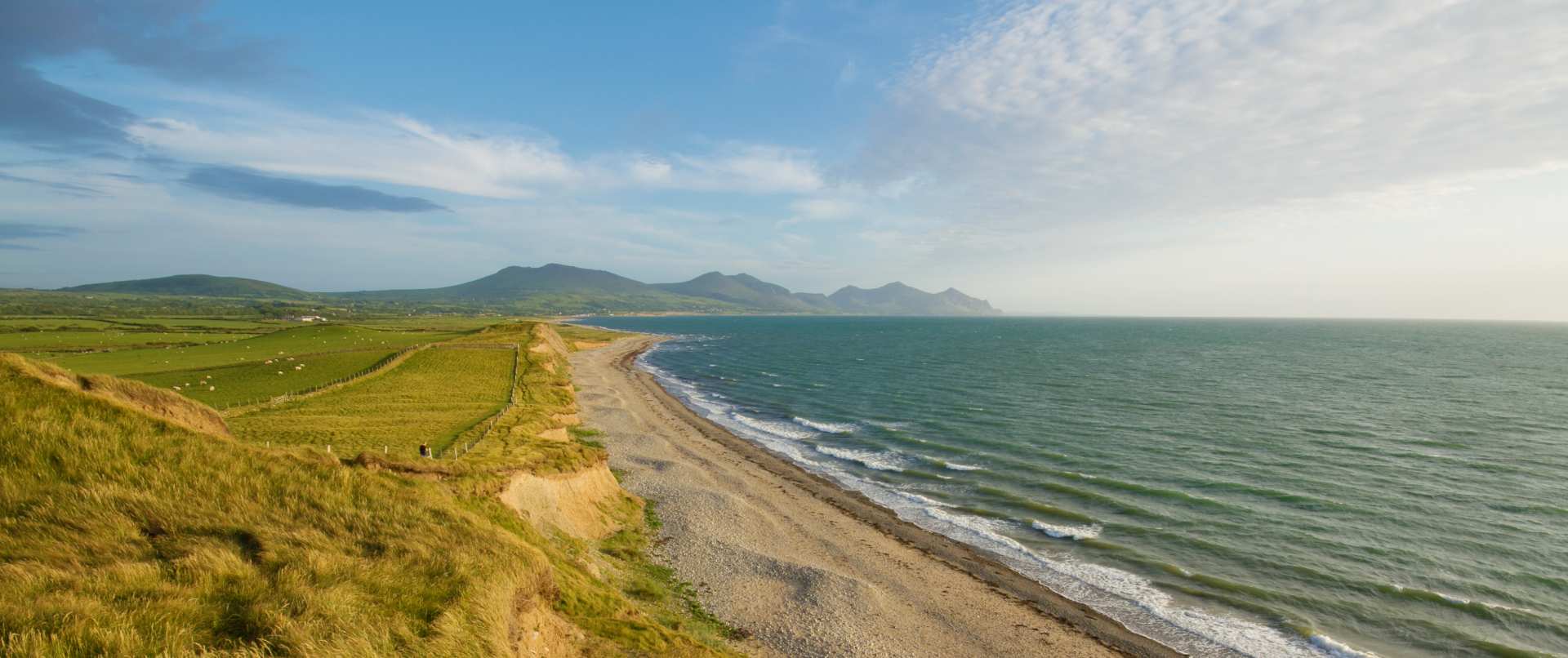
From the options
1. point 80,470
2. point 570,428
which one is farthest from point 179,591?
point 570,428

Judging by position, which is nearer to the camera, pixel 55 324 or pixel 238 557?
pixel 238 557

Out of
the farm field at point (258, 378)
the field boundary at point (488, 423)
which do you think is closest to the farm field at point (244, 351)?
the farm field at point (258, 378)

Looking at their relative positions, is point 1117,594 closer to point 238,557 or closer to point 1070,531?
point 1070,531

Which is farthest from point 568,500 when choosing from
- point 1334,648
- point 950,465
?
point 1334,648

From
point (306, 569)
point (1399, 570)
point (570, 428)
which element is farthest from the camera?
point (570, 428)

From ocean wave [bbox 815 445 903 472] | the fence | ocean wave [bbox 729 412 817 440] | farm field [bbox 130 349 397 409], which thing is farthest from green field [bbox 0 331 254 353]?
ocean wave [bbox 815 445 903 472]

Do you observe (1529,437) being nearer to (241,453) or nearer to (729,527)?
(729,527)

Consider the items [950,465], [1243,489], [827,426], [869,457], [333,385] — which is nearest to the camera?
[1243,489]
